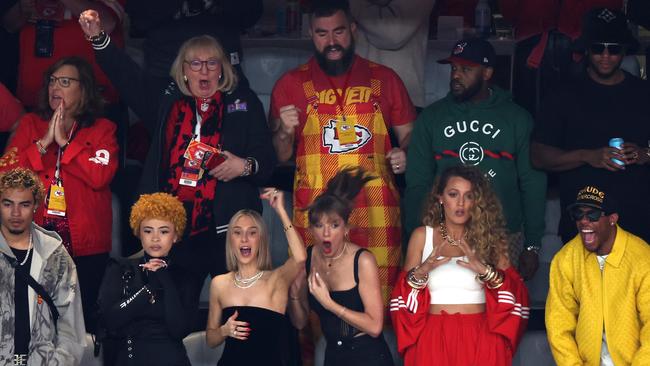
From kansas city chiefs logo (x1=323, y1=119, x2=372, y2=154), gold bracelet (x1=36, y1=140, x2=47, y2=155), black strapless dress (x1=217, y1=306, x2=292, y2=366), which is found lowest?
black strapless dress (x1=217, y1=306, x2=292, y2=366)

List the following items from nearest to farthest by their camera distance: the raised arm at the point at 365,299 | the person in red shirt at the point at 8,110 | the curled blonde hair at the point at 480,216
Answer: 1. the raised arm at the point at 365,299
2. the curled blonde hair at the point at 480,216
3. the person in red shirt at the point at 8,110

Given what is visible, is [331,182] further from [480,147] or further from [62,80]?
[62,80]

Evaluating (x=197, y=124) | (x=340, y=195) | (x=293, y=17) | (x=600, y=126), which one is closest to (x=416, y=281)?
(x=340, y=195)

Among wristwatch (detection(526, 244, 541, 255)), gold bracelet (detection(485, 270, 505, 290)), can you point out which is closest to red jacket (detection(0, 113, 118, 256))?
gold bracelet (detection(485, 270, 505, 290))

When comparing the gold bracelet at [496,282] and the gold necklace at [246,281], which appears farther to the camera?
the gold necklace at [246,281]

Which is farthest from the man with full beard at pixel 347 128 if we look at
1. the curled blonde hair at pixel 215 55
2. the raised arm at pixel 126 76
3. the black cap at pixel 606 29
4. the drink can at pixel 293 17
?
the drink can at pixel 293 17

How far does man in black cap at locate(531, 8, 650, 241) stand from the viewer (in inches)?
343

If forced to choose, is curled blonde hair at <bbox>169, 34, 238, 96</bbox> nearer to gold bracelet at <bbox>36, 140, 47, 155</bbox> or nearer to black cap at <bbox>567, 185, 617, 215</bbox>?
gold bracelet at <bbox>36, 140, 47, 155</bbox>

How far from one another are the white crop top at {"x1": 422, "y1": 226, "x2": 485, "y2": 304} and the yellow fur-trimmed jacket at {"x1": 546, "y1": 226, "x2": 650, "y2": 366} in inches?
14.8

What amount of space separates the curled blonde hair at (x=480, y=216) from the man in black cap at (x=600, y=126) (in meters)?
0.56

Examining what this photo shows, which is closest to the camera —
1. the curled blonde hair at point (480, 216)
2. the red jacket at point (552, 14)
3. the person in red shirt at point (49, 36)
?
the curled blonde hair at point (480, 216)

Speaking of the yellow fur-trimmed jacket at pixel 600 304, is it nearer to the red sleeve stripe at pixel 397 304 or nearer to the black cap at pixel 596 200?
the black cap at pixel 596 200

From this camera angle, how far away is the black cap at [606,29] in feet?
28.8

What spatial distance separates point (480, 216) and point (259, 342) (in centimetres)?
126
